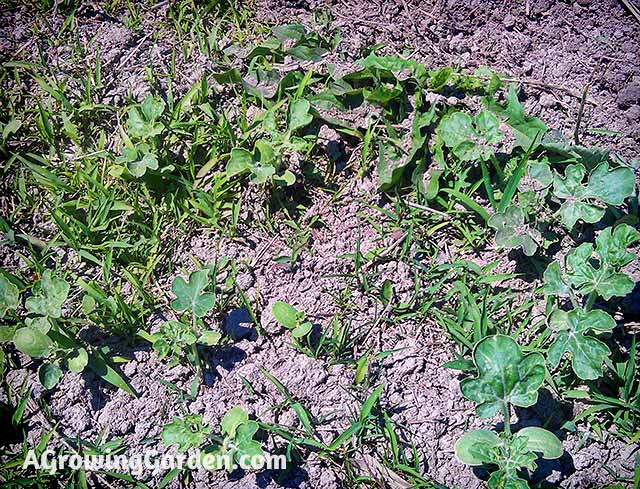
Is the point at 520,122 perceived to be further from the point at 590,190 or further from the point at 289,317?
the point at 289,317

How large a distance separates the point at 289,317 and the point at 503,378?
78 centimetres

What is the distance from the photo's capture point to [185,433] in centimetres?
207

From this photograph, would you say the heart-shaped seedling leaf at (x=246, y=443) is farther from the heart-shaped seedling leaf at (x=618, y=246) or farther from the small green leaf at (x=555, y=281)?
the heart-shaped seedling leaf at (x=618, y=246)

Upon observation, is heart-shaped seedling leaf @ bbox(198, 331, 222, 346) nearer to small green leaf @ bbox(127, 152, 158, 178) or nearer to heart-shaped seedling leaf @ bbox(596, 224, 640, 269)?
small green leaf @ bbox(127, 152, 158, 178)

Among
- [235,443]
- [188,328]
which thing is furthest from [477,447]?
[188,328]

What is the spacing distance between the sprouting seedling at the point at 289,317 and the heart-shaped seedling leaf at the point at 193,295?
0.79ft

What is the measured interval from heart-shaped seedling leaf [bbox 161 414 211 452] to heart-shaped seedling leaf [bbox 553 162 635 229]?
4.97 ft

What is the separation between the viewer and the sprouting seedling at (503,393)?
6.60 ft

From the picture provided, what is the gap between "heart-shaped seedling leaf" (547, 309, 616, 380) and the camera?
207 cm

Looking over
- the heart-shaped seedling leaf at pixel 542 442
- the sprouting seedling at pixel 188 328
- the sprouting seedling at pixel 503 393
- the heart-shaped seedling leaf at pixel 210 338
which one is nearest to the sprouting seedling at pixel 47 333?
the sprouting seedling at pixel 188 328

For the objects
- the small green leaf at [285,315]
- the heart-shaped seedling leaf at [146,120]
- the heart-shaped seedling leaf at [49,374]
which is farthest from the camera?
the heart-shaped seedling leaf at [146,120]

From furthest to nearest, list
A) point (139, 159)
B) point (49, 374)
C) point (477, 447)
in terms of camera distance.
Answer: point (139, 159) → point (49, 374) → point (477, 447)

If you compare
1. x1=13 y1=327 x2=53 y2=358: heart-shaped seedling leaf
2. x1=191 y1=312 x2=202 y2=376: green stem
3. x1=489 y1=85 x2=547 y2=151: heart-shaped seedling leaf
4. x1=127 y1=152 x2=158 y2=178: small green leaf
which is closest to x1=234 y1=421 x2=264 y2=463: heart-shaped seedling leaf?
x1=191 y1=312 x2=202 y2=376: green stem

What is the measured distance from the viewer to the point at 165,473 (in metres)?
2.15
